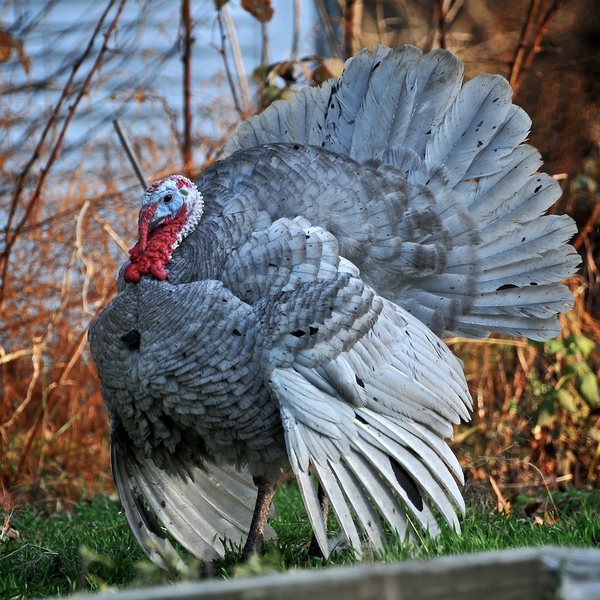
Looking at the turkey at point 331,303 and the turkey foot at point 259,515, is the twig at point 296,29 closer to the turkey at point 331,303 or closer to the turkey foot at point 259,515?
the turkey at point 331,303

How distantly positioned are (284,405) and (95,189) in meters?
3.84

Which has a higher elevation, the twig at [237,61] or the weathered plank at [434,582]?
the twig at [237,61]

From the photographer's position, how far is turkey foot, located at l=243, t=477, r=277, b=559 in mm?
3580

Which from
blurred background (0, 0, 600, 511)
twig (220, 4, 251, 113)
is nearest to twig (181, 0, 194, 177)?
blurred background (0, 0, 600, 511)

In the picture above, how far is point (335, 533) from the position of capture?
13.0ft

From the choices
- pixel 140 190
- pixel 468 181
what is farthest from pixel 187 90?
pixel 468 181

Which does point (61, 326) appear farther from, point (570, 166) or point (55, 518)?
Answer: point (570, 166)

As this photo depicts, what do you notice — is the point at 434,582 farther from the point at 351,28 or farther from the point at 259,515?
the point at 351,28

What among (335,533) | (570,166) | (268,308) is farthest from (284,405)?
(570,166)

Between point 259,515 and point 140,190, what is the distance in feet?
11.1

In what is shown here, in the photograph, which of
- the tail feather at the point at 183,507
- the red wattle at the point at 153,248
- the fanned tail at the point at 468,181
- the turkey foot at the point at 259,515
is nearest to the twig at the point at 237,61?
the fanned tail at the point at 468,181

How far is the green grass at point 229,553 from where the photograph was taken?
3160mm

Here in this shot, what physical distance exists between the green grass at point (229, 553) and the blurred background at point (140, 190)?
36 cm

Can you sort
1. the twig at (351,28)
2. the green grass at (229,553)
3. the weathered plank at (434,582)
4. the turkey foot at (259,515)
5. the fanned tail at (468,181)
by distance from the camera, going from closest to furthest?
the weathered plank at (434,582)
the green grass at (229,553)
the turkey foot at (259,515)
the fanned tail at (468,181)
the twig at (351,28)
